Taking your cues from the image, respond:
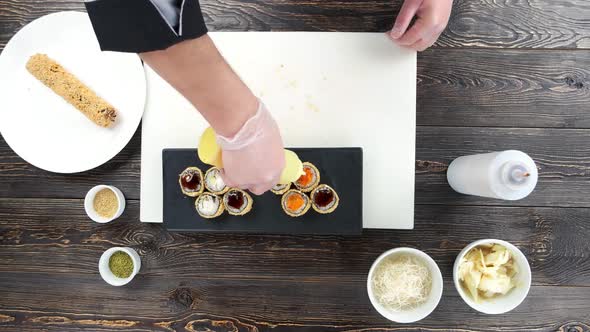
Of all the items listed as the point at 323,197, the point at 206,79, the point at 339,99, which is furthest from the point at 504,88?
the point at 206,79

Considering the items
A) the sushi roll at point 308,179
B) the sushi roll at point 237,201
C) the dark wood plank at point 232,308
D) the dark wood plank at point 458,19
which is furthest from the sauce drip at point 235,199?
the dark wood plank at point 458,19

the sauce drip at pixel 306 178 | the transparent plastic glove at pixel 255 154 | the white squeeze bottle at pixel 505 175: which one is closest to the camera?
the transparent plastic glove at pixel 255 154

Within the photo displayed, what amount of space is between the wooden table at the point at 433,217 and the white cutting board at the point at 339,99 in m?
0.07

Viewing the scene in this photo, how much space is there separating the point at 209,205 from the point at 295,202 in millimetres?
172

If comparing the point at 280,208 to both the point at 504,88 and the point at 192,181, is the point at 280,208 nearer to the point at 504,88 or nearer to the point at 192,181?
the point at 192,181

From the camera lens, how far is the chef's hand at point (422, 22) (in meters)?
0.86

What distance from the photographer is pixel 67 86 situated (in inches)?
38.7

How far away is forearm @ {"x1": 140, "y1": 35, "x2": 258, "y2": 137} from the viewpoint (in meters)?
0.51

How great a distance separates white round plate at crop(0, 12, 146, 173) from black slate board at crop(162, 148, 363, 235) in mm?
151

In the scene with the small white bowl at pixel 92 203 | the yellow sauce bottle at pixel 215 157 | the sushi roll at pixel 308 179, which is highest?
the yellow sauce bottle at pixel 215 157

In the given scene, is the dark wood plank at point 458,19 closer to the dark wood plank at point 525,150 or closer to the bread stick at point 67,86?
the dark wood plank at point 525,150

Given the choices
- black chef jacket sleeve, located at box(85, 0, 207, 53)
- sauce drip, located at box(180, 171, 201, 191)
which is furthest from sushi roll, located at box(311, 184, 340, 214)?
black chef jacket sleeve, located at box(85, 0, 207, 53)

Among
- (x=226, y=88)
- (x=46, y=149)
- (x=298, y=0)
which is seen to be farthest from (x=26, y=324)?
(x=298, y=0)

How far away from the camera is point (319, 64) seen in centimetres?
95
